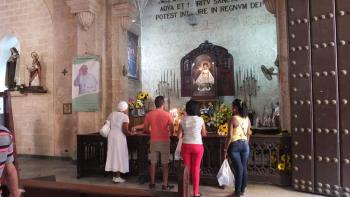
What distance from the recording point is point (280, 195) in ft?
17.4

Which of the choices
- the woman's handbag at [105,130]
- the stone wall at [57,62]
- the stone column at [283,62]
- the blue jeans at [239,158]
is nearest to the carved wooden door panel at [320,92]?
the stone column at [283,62]

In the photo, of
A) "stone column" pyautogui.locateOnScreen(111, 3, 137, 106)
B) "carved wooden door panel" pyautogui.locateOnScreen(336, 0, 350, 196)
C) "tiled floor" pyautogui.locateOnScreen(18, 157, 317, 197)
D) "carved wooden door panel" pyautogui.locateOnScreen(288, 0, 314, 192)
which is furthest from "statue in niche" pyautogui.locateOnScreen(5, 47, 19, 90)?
"carved wooden door panel" pyautogui.locateOnScreen(336, 0, 350, 196)

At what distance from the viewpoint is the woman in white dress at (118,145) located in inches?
250

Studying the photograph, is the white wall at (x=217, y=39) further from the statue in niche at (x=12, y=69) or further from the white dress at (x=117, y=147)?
the white dress at (x=117, y=147)

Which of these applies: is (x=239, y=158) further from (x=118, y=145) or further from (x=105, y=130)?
(x=105, y=130)

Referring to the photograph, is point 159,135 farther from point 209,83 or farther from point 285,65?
point 209,83

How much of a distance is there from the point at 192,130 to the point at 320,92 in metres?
2.13

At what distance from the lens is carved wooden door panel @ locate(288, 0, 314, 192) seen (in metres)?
5.29

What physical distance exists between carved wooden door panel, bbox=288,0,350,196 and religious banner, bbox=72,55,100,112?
4809 mm

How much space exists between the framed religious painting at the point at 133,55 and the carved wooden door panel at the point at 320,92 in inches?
281

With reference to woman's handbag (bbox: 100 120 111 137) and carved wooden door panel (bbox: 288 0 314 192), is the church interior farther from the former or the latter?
woman's handbag (bbox: 100 120 111 137)

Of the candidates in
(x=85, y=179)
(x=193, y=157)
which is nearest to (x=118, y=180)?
(x=85, y=179)

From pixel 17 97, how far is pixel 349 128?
922cm

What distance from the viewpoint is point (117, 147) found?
20.8ft
